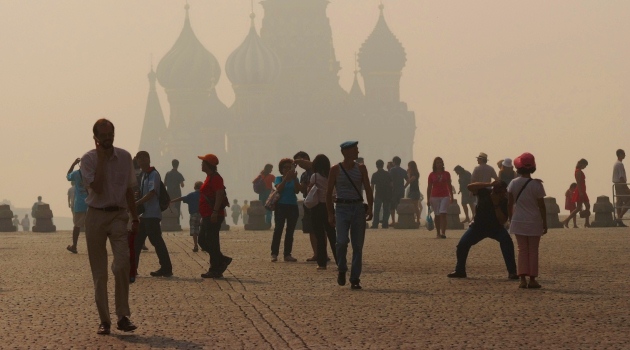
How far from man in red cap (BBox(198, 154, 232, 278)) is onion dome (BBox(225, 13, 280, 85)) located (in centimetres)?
13762

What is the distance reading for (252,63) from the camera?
506 feet

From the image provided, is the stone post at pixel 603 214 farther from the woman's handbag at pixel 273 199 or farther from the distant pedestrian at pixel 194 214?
the woman's handbag at pixel 273 199

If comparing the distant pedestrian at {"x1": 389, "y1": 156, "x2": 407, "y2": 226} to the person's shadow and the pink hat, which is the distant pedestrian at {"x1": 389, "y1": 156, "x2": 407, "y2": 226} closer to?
the pink hat

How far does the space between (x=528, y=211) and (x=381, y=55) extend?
478ft

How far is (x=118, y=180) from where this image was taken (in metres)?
10.8

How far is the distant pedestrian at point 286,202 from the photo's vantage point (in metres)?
18.1

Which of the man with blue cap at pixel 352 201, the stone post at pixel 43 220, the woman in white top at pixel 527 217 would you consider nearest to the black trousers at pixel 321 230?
the man with blue cap at pixel 352 201

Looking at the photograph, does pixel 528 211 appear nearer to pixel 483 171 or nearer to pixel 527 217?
pixel 527 217

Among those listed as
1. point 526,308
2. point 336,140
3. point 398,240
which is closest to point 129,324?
point 526,308

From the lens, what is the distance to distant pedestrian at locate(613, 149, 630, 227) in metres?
28.6

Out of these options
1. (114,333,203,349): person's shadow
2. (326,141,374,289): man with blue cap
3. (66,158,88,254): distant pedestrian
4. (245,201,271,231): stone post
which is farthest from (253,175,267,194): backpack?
(114,333,203,349): person's shadow

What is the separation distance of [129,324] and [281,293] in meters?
3.27

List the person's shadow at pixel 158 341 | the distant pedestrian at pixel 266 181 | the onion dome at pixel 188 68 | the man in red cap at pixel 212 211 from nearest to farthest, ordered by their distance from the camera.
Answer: the person's shadow at pixel 158 341 < the man in red cap at pixel 212 211 < the distant pedestrian at pixel 266 181 < the onion dome at pixel 188 68

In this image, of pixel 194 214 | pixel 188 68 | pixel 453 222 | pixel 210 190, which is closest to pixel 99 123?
pixel 210 190
